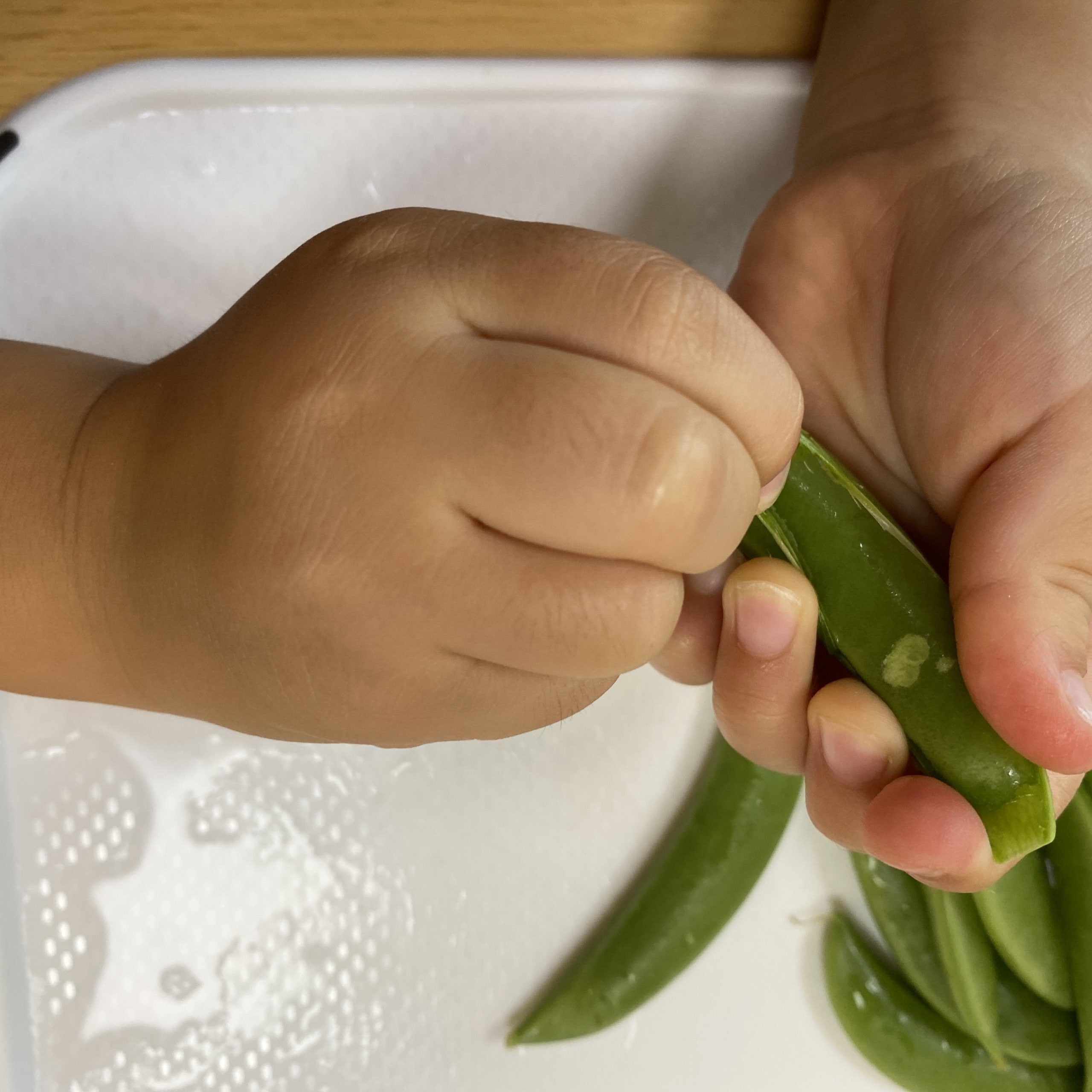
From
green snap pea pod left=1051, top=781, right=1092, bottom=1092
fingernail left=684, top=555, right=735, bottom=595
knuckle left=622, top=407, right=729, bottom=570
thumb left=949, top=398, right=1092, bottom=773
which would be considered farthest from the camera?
green snap pea pod left=1051, top=781, right=1092, bottom=1092

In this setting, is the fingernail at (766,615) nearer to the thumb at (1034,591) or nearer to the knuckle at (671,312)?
the thumb at (1034,591)

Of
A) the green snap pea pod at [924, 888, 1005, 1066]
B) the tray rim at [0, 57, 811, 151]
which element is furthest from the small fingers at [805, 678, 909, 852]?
the tray rim at [0, 57, 811, 151]

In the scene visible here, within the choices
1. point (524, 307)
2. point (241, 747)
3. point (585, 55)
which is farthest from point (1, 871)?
point (585, 55)

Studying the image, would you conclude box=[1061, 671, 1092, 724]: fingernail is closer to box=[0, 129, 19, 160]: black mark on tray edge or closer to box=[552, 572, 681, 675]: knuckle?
box=[552, 572, 681, 675]: knuckle

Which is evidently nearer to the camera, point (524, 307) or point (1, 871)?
point (524, 307)

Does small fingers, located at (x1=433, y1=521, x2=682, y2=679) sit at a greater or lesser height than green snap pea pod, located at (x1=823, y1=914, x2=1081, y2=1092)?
greater

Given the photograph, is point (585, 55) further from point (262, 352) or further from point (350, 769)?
point (350, 769)
